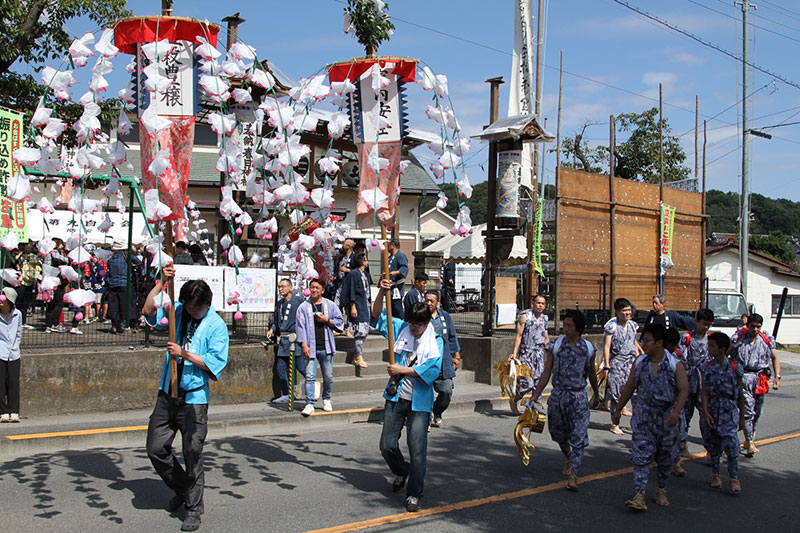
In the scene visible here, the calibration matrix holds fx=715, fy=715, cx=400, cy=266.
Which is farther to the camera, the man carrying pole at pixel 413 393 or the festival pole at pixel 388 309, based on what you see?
→ the festival pole at pixel 388 309

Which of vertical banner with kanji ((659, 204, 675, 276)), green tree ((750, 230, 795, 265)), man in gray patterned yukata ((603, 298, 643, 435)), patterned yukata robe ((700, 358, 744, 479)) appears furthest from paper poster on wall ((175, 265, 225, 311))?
green tree ((750, 230, 795, 265))

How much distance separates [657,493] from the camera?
6.65m

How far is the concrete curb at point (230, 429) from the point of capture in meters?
7.85

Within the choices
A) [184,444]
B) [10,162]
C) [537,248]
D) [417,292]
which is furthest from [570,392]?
[537,248]

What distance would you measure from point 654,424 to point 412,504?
7.76ft

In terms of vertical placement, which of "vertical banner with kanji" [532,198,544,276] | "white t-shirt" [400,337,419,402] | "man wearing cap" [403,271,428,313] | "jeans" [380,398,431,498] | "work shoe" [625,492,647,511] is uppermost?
"vertical banner with kanji" [532,198,544,276]

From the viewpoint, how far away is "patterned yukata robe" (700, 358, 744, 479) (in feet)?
23.9

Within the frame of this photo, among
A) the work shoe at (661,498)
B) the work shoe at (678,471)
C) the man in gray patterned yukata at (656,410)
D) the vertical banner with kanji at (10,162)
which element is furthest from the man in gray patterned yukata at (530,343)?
the vertical banner with kanji at (10,162)

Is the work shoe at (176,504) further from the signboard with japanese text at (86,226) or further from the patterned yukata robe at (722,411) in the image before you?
the patterned yukata robe at (722,411)

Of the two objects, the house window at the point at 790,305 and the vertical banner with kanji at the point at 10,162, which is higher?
the vertical banner with kanji at the point at 10,162

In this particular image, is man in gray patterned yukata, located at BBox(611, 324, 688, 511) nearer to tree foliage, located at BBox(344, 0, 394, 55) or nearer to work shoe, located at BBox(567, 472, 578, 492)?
work shoe, located at BBox(567, 472, 578, 492)

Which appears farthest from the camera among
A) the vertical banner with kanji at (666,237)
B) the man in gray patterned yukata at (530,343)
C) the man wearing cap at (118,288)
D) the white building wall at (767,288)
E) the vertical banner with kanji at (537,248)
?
the white building wall at (767,288)

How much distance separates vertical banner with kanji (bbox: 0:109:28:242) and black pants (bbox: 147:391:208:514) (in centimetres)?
361

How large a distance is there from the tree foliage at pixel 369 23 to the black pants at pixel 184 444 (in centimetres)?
387
